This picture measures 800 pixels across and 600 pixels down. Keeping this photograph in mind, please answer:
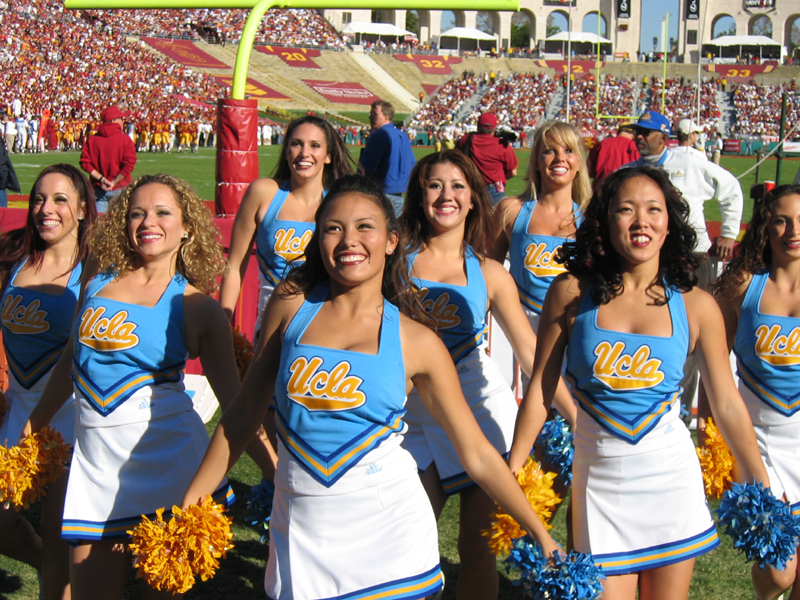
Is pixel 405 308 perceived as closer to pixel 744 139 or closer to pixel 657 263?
pixel 657 263

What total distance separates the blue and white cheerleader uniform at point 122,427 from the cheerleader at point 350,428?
0.39 metres

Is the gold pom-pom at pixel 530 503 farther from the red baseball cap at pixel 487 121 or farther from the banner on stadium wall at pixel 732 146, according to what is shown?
the banner on stadium wall at pixel 732 146

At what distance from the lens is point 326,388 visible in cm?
194

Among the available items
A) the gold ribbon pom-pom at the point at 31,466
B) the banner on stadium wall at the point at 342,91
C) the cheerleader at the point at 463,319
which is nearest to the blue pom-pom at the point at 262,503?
the cheerleader at the point at 463,319

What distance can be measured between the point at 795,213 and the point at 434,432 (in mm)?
1393

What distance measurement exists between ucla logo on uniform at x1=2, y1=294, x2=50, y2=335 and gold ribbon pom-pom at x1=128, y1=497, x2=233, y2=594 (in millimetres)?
1139

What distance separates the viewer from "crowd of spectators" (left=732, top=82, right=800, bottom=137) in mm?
39969

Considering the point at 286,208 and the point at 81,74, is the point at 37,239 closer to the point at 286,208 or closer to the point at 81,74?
the point at 286,208

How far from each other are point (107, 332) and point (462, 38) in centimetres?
6464

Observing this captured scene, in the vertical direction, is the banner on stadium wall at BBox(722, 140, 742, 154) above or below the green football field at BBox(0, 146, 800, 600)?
above

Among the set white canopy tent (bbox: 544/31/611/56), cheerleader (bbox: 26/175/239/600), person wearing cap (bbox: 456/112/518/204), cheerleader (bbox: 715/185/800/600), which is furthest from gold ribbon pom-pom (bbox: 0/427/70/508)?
white canopy tent (bbox: 544/31/611/56)

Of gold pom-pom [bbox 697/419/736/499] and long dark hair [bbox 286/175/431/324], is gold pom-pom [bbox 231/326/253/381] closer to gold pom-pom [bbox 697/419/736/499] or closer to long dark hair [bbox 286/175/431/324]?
long dark hair [bbox 286/175/431/324]

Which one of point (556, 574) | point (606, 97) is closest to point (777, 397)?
point (556, 574)

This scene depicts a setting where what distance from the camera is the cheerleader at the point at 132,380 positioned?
2.34m
